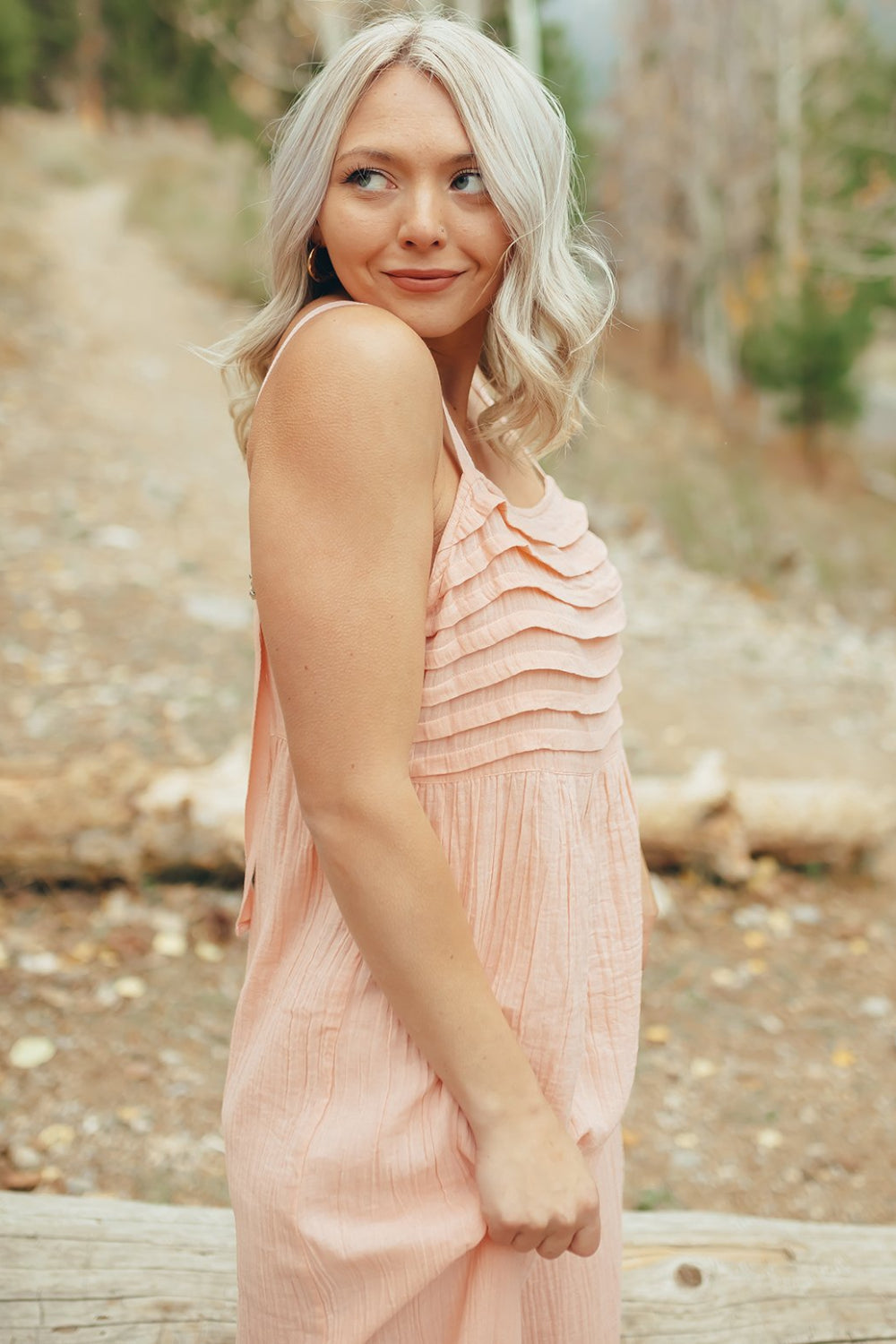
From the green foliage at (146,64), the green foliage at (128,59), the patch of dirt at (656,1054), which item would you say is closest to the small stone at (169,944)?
the patch of dirt at (656,1054)

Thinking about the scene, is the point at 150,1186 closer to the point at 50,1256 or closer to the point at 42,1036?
the point at 42,1036

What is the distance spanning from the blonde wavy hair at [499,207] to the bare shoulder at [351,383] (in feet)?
0.60

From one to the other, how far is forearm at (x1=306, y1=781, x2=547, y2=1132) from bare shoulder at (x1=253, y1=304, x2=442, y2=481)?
33cm

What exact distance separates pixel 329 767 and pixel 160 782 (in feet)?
7.90

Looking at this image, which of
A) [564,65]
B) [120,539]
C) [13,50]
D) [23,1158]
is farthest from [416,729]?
[13,50]

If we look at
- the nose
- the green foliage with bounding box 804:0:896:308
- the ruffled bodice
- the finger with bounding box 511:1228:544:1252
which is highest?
the green foliage with bounding box 804:0:896:308

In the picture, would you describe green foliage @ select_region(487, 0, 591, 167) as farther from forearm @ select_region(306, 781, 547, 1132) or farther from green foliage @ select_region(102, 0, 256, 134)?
green foliage @ select_region(102, 0, 256, 134)

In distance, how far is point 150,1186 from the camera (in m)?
2.47

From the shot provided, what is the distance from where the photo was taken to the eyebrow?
44.4 inches

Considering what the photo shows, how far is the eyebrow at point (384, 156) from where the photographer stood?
113 centimetres

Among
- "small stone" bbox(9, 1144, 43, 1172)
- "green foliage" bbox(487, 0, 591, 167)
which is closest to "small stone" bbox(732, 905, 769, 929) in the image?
"small stone" bbox(9, 1144, 43, 1172)

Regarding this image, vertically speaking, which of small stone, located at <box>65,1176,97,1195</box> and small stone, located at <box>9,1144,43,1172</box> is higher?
small stone, located at <box>9,1144,43,1172</box>

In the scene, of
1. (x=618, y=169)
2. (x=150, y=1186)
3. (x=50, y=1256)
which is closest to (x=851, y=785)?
(x=150, y=1186)

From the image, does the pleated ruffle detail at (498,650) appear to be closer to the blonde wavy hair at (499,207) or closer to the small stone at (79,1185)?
the blonde wavy hair at (499,207)
